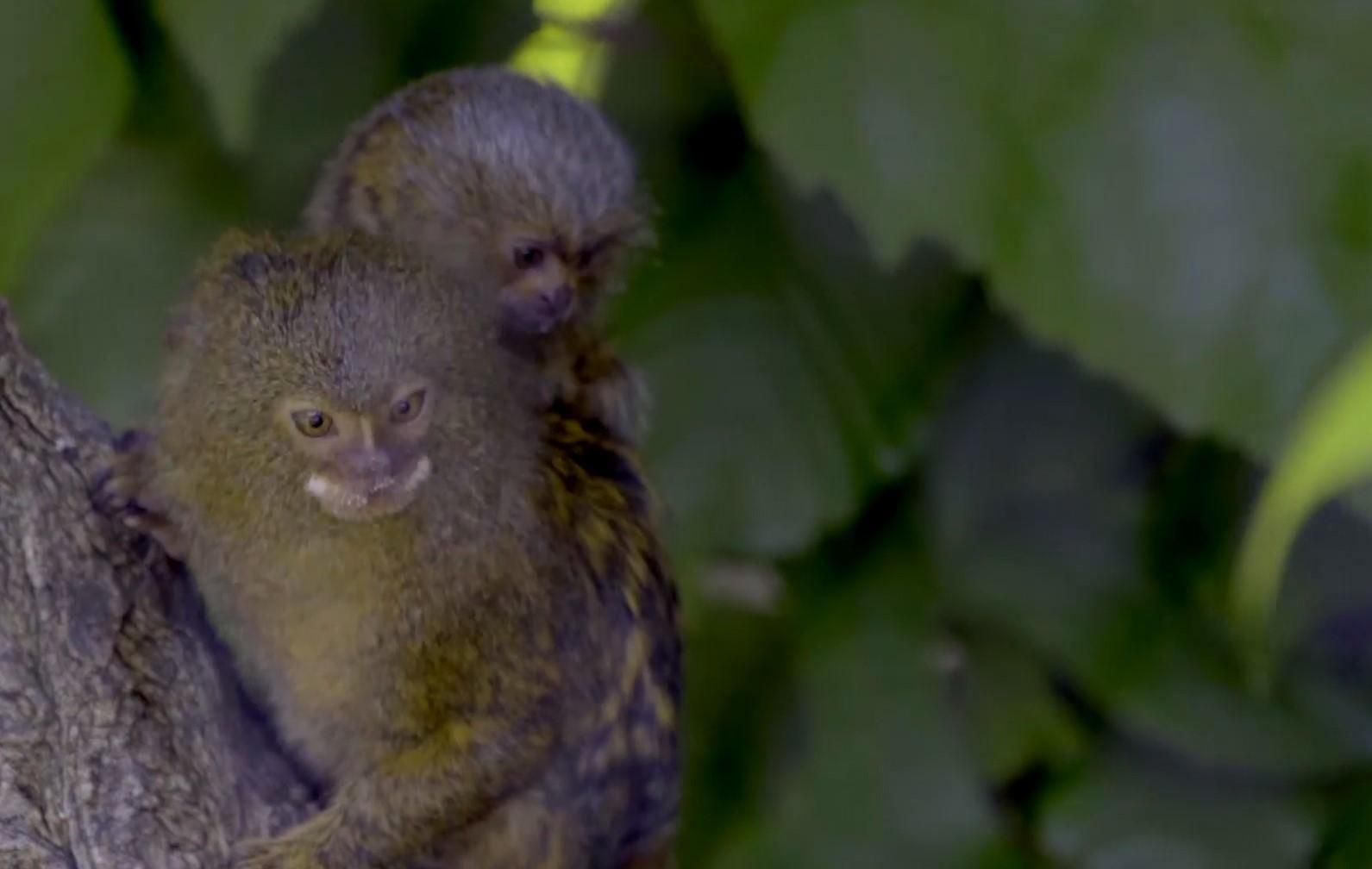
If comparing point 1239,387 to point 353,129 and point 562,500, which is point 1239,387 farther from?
point 353,129

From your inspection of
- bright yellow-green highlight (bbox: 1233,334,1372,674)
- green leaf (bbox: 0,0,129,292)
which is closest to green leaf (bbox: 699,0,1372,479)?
green leaf (bbox: 0,0,129,292)

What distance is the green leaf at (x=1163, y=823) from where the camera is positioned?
1463 mm

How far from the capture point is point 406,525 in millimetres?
869

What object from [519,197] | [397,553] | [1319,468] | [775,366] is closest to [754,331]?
[775,366]

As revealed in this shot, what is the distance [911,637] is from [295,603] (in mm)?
720

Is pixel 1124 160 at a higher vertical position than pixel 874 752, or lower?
higher

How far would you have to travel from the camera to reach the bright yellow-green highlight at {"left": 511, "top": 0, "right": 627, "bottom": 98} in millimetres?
1314

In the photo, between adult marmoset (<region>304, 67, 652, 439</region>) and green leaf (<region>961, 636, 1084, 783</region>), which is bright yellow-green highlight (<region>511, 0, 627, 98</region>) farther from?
green leaf (<region>961, 636, 1084, 783</region>)

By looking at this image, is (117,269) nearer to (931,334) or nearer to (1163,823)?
(931,334)

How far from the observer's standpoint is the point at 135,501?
88 centimetres

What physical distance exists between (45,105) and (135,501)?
355 mm

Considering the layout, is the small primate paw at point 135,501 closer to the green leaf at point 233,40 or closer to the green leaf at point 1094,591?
the green leaf at point 233,40

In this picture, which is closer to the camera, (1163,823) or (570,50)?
(570,50)

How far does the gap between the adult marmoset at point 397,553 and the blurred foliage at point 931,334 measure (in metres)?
0.28
